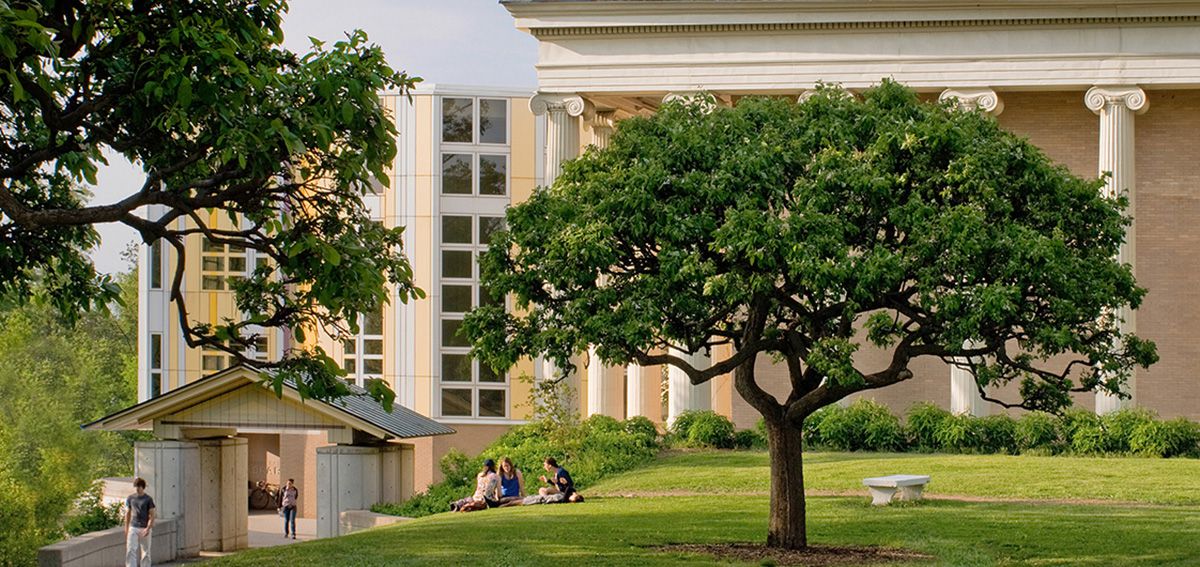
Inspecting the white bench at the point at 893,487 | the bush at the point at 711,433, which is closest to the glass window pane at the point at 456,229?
the bush at the point at 711,433

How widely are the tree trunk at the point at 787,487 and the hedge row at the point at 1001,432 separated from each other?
15.2m

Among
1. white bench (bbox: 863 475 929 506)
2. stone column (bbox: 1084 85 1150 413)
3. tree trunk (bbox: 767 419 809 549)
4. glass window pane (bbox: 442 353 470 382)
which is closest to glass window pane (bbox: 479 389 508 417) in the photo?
glass window pane (bbox: 442 353 470 382)

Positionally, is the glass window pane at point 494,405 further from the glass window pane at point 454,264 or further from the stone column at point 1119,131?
the stone column at point 1119,131

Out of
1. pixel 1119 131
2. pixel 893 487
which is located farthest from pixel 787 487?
pixel 1119 131

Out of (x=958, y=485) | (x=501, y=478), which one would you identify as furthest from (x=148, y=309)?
(x=958, y=485)

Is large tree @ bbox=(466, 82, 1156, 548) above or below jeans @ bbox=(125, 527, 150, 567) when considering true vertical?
above

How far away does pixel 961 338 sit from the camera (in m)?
19.2

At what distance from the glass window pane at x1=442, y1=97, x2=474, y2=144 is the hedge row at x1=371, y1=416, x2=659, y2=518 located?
12821 mm

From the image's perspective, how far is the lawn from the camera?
70.5ft

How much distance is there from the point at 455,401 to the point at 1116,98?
20.1m

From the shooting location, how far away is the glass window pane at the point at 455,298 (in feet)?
158

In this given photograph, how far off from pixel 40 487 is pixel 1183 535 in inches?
793

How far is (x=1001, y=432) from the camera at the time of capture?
37000 mm

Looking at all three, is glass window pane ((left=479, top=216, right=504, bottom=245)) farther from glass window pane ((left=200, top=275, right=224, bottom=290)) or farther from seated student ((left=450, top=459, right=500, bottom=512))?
seated student ((left=450, top=459, right=500, bottom=512))
